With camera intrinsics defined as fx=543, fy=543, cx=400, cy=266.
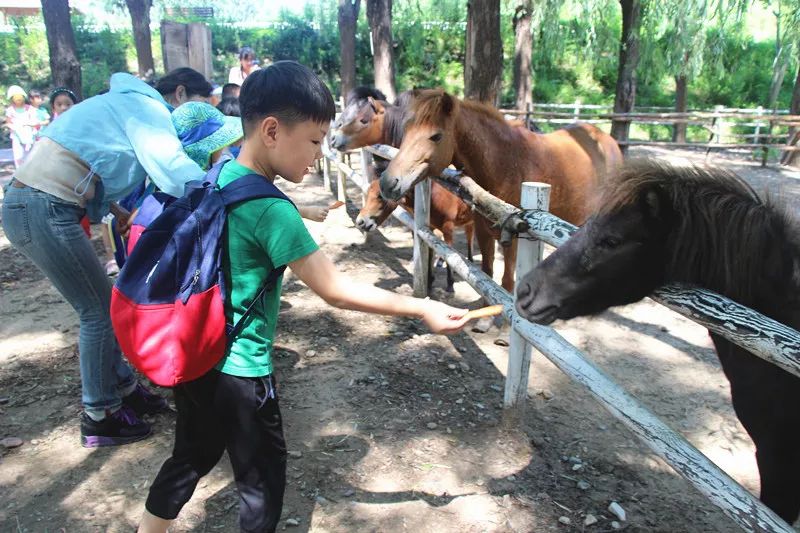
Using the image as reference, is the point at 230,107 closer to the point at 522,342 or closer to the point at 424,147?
the point at 424,147

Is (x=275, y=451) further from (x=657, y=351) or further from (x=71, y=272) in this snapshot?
(x=657, y=351)

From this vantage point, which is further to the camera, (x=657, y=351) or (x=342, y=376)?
(x=657, y=351)

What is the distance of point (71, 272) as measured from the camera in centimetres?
252

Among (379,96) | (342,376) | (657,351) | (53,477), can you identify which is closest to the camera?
(53,477)

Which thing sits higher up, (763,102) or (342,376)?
(763,102)

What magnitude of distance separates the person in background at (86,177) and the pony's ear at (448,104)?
1.89 m

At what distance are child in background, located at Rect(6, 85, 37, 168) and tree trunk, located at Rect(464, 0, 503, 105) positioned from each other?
797 cm

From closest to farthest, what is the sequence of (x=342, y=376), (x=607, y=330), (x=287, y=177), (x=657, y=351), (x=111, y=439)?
1. (x=287, y=177)
2. (x=111, y=439)
3. (x=342, y=376)
4. (x=657, y=351)
5. (x=607, y=330)

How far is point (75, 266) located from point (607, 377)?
237 cm

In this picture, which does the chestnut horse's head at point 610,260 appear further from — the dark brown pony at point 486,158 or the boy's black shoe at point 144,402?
the boy's black shoe at point 144,402

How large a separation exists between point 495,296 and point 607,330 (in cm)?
193

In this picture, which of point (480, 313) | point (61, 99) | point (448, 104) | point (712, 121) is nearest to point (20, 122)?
point (61, 99)

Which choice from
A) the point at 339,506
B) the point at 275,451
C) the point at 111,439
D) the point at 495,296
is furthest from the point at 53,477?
the point at 495,296

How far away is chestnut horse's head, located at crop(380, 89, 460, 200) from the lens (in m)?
3.74
